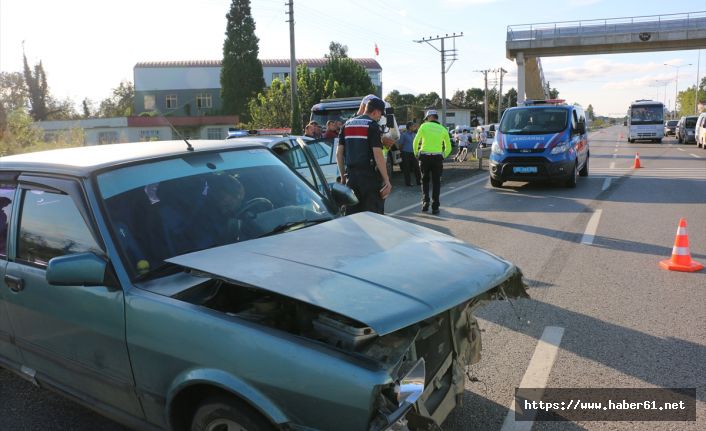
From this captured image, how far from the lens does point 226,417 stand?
231 cm

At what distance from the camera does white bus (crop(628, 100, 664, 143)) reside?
36531 millimetres

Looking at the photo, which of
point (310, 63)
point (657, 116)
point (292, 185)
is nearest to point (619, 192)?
point (292, 185)

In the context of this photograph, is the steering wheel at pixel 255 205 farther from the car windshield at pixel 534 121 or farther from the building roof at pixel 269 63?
the building roof at pixel 269 63

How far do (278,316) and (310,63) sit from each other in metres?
77.3

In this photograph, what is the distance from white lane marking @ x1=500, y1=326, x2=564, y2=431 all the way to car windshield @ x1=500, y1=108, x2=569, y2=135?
1018 centimetres

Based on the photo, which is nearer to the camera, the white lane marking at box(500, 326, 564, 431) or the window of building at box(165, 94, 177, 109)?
the white lane marking at box(500, 326, 564, 431)

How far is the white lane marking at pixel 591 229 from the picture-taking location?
25.9 ft

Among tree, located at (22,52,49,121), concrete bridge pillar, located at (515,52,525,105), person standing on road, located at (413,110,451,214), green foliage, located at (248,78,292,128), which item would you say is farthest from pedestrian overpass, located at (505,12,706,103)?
tree, located at (22,52,49,121)

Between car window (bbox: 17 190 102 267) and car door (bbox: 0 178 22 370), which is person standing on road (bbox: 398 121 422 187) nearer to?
car door (bbox: 0 178 22 370)

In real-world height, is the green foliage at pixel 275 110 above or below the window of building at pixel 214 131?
above

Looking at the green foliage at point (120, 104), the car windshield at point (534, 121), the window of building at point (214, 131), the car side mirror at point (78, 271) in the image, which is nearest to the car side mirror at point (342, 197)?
the car side mirror at point (78, 271)

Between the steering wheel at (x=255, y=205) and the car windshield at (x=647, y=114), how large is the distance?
39.1 metres

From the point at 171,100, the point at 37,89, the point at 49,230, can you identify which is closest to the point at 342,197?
the point at 49,230

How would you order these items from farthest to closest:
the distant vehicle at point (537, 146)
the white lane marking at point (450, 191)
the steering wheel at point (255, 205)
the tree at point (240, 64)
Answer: the tree at point (240, 64)
the distant vehicle at point (537, 146)
the white lane marking at point (450, 191)
the steering wheel at point (255, 205)
